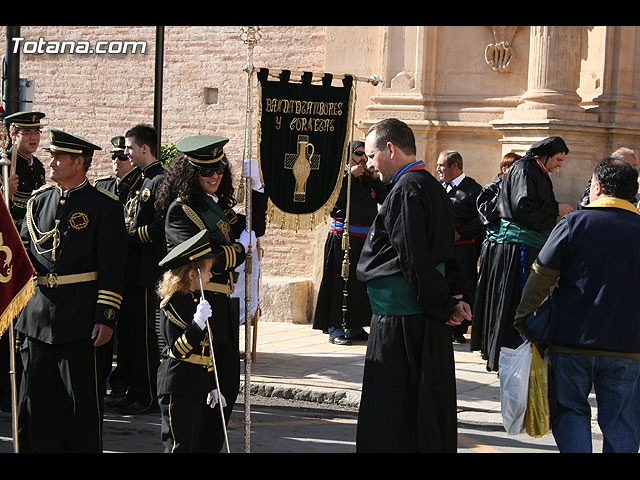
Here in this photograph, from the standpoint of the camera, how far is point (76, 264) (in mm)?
6191

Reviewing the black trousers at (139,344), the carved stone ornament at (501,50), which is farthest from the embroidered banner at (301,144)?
the carved stone ornament at (501,50)

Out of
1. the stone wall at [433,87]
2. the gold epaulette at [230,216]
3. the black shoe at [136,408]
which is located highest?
the stone wall at [433,87]

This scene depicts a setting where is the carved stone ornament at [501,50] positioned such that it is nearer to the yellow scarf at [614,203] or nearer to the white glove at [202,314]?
the yellow scarf at [614,203]

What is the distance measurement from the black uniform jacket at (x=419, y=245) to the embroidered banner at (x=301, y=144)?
5.64ft

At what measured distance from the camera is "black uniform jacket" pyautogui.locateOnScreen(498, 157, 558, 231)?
29.5 feet

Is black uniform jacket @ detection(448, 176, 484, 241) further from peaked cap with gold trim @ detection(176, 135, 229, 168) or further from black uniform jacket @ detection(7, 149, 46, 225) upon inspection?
peaked cap with gold trim @ detection(176, 135, 229, 168)

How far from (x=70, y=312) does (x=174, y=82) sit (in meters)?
8.79

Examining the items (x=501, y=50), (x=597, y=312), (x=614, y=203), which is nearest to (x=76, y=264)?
(x=597, y=312)

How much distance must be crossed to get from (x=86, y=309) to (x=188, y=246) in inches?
38.1

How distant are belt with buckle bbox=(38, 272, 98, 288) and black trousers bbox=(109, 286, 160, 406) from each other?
212 centimetres

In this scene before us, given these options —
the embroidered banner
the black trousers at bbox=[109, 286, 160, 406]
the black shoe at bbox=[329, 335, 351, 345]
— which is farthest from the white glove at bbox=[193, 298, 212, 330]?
the black shoe at bbox=[329, 335, 351, 345]

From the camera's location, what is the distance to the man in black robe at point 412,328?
224 inches

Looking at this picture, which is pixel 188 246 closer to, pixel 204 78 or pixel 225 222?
pixel 225 222

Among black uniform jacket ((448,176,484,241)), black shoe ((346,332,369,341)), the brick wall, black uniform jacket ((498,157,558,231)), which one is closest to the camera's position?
black uniform jacket ((498,157,558,231))
